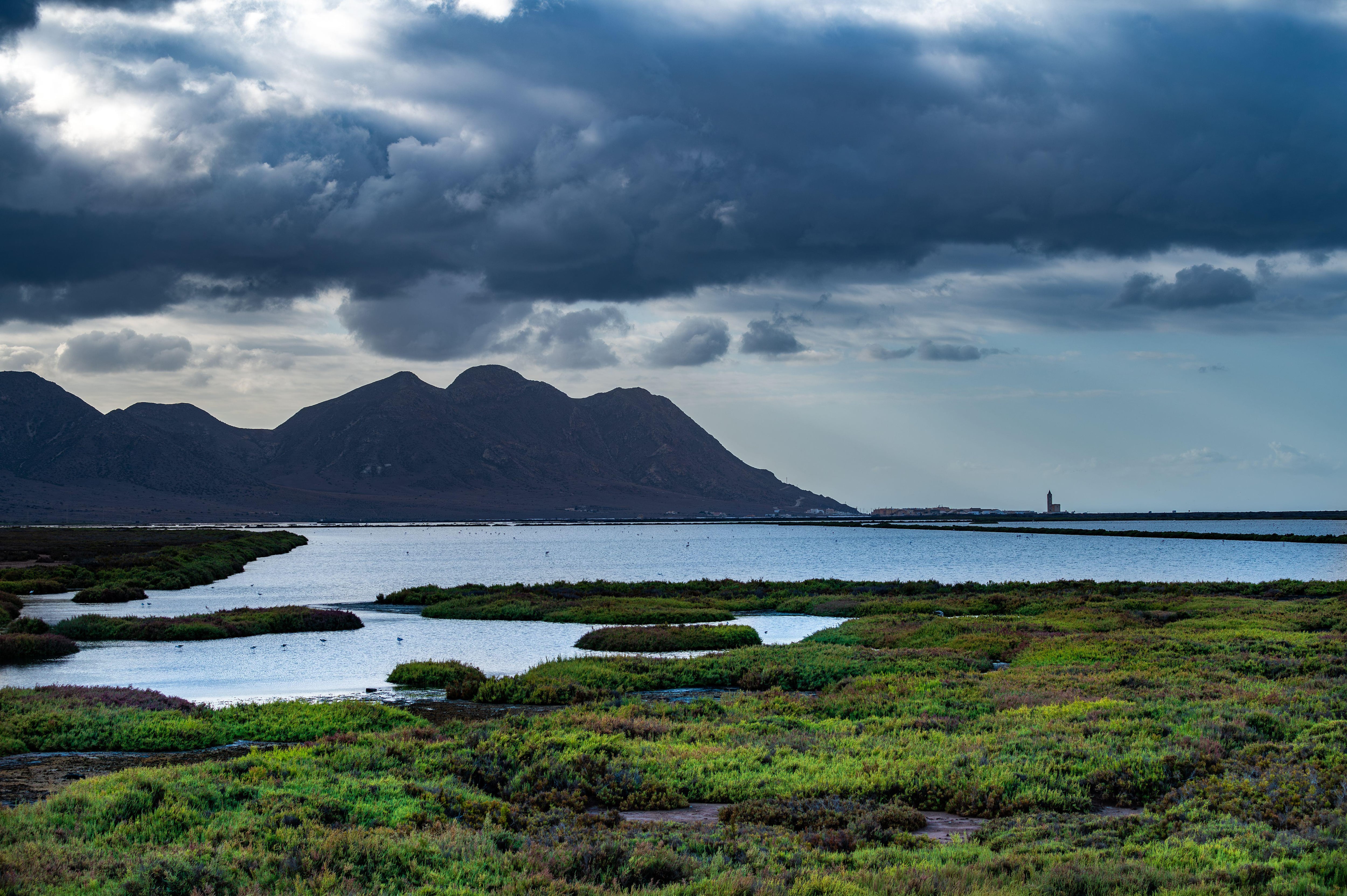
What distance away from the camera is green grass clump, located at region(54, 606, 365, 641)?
166ft

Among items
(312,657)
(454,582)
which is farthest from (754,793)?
(454,582)

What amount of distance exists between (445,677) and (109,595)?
48257 millimetres

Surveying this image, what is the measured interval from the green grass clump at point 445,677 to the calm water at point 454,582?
1.36 m

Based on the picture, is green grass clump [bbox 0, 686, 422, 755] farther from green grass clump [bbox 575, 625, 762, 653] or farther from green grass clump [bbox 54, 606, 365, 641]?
green grass clump [bbox 54, 606, 365, 641]

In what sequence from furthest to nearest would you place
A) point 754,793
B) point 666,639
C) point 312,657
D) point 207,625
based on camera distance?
point 207,625 → point 666,639 → point 312,657 → point 754,793

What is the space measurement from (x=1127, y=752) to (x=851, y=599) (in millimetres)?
50679


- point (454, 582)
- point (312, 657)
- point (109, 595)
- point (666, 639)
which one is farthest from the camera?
point (454, 582)

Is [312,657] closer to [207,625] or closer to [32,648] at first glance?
[207,625]

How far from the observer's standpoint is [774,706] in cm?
2803

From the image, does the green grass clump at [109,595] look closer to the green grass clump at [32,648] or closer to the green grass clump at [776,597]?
the green grass clump at [776,597]

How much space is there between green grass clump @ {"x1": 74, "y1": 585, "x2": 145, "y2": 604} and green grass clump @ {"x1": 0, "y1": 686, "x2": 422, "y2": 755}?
155 ft

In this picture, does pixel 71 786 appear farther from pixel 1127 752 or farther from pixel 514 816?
pixel 1127 752

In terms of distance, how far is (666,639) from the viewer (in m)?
49.9

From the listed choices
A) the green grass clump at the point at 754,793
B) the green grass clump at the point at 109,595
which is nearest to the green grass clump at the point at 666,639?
the green grass clump at the point at 754,793
